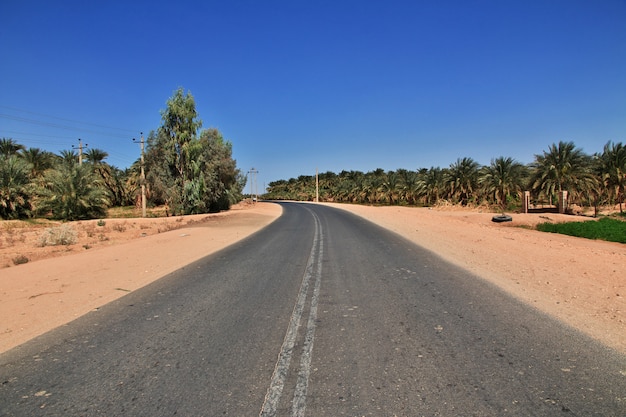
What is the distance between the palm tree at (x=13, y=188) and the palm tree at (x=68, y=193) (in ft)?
3.41

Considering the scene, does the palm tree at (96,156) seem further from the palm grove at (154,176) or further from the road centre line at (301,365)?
the road centre line at (301,365)

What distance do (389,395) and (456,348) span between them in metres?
1.40

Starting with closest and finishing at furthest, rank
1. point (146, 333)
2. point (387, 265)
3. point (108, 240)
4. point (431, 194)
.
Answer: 1. point (146, 333)
2. point (387, 265)
3. point (108, 240)
4. point (431, 194)

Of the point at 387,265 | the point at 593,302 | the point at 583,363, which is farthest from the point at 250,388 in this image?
the point at 387,265

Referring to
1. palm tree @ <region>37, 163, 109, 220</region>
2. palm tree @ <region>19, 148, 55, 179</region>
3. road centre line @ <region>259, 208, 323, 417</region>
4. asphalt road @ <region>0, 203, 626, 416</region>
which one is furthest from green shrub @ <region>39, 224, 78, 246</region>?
palm tree @ <region>19, 148, 55, 179</region>

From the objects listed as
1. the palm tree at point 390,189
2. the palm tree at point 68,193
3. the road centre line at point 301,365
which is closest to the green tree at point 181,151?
the palm tree at point 68,193

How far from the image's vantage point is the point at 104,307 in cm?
629

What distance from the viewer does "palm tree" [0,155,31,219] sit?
95.5ft

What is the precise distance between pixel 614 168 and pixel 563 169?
3.79 m

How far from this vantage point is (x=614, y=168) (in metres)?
30.1

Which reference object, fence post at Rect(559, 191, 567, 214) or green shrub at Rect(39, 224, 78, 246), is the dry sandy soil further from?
fence post at Rect(559, 191, 567, 214)

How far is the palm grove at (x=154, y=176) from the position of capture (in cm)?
3078

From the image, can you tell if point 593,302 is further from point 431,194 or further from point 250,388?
point 431,194

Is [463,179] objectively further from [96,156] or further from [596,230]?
[96,156]
